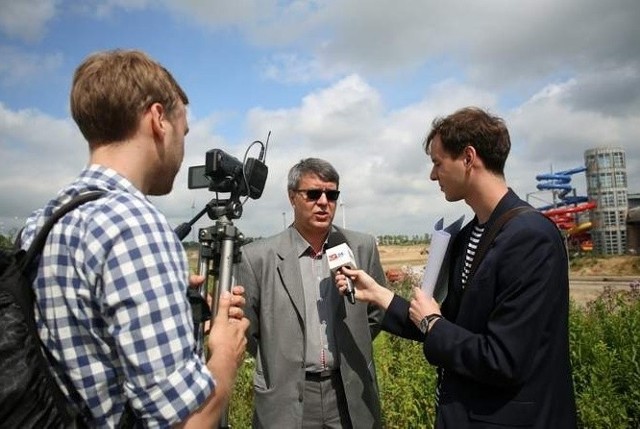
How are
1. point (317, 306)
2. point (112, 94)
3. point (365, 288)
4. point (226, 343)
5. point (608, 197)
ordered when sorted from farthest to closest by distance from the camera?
1. point (608, 197)
2. point (317, 306)
3. point (365, 288)
4. point (226, 343)
5. point (112, 94)

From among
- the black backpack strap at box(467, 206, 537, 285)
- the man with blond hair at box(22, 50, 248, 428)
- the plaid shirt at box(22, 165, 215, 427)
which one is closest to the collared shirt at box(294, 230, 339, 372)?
the black backpack strap at box(467, 206, 537, 285)

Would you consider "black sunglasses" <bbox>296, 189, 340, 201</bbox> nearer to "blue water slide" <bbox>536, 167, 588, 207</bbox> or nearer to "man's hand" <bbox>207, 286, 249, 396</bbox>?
"man's hand" <bbox>207, 286, 249, 396</bbox>

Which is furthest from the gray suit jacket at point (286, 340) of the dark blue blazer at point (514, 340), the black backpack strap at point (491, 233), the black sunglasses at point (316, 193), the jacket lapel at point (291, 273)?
the black backpack strap at point (491, 233)

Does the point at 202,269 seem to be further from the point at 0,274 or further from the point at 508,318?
the point at 508,318

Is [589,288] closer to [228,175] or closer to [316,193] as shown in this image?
[316,193]

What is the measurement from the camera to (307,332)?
3150 millimetres

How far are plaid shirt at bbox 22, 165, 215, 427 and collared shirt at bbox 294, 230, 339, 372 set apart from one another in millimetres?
1950

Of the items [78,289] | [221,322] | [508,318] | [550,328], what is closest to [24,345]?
[78,289]

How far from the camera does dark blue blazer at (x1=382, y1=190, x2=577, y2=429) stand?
1.99 m

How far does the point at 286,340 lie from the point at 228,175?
1.43 metres

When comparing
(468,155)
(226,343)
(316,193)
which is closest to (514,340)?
(468,155)

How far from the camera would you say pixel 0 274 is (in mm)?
1143

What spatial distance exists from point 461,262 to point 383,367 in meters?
2.80

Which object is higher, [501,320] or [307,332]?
[501,320]
